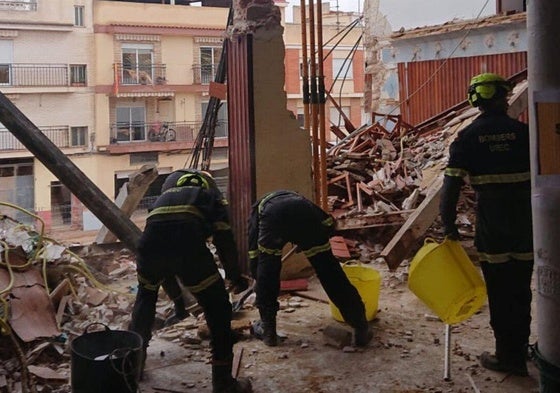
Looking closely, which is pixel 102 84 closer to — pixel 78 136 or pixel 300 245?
pixel 78 136

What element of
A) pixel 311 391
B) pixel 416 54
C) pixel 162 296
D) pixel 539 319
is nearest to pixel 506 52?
pixel 416 54

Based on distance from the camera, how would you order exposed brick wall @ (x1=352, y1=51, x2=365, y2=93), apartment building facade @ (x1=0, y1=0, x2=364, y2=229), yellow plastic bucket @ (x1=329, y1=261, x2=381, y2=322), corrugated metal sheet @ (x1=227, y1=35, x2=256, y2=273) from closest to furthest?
1. yellow plastic bucket @ (x1=329, y1=261, x2=381, y2=322)
2. corrugated metal sheet @ (x1=227, y1=35, x2=256, y2=273)
3. apartment building facade @ (x1=0, y1=0, x2=364, y2=229)
4. exposed brick wall @ (x1=352, y1=51, x2=365, y2=93)

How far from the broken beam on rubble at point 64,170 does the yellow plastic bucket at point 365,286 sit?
6.66 feet

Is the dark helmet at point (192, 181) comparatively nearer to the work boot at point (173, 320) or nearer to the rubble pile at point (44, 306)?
the rubble pile at point (44, 306)

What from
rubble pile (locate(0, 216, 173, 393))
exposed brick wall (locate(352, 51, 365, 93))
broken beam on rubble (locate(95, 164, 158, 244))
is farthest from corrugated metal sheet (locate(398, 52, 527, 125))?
exposed brick wall (locate(352, 51, 365, 93))

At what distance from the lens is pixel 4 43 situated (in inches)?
615

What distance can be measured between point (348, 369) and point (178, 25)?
15020mm

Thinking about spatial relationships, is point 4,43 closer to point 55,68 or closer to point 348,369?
point 55,68

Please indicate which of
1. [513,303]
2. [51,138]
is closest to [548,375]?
[513,303]

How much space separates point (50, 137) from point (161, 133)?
336 cm

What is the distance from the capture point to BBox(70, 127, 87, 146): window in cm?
1659

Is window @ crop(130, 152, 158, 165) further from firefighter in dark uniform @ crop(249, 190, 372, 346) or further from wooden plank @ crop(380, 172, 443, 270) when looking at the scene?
firefighter in dark uniform @ crop(249, 190, 372, 346)

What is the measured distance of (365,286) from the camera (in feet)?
19.0

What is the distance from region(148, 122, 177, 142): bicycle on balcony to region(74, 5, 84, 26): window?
10.9 ft
